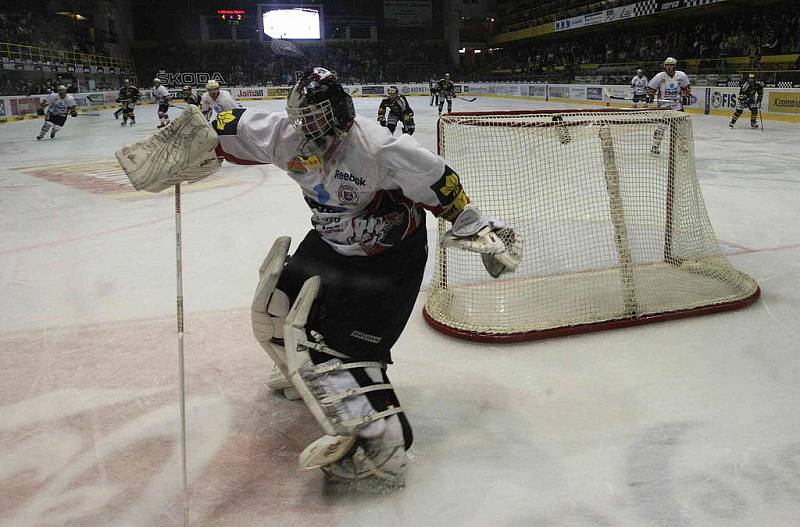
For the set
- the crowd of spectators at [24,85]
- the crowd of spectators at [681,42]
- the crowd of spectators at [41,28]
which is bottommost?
the crowd of spectators at [24,85]

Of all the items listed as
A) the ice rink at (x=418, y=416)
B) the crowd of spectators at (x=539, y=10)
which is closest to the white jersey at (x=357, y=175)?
the ice rink at (x=418, y=416)

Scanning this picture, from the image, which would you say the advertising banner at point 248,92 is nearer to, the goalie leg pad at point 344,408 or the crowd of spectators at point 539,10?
the crowd of spectators at point 539,10

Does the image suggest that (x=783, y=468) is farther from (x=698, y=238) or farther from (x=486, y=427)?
(x=698, y=238)

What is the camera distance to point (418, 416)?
2.46 m

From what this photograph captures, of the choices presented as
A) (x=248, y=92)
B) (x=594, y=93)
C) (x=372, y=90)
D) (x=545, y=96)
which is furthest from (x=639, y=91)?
(x=248, y=92)

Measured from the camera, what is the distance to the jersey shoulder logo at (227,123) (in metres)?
2.13

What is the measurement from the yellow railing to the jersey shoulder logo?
2272 centimetres

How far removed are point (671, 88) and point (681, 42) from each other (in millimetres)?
15061

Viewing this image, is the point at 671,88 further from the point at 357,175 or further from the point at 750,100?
the point at 357,175

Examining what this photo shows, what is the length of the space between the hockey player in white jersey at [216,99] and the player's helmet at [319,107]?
8.30 m

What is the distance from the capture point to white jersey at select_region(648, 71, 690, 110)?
34.7 ft

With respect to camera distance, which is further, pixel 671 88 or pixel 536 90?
pixel 536 90

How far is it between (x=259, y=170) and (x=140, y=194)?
84.6 inches

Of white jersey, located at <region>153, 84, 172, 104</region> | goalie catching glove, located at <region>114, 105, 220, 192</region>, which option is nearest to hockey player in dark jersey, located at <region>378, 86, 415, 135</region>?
white jersey, located at <region>153, 84, 172, 104</region>
